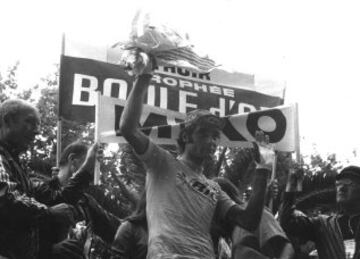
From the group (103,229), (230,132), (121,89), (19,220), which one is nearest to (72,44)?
(121,89)

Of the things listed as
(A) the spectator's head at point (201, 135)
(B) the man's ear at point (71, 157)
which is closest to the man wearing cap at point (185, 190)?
(A) the spectator's head at point (201, 135)

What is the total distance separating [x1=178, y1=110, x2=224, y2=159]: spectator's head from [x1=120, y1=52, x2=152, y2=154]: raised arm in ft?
1.32

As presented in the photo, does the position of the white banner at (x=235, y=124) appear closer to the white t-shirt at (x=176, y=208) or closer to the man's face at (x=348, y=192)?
the man's face at (x=348, y=192)

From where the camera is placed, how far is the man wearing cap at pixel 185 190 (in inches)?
156

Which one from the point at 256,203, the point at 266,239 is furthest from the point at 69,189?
the point at 266,239

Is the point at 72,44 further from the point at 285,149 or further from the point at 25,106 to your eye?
the point at 25,106

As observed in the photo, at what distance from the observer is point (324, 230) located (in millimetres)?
5184

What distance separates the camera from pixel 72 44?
28.9ft

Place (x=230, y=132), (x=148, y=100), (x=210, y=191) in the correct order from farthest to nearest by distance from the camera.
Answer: (x=148, y=100) < (x=230, y=132) < (x=210, y=191)

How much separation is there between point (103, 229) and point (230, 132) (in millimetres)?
1938

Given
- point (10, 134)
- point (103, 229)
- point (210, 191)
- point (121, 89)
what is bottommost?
point (103, 229)

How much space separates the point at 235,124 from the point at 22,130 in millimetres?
3204

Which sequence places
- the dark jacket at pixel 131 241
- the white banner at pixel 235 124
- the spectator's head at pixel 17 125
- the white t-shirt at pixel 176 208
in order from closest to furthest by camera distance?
the white t-shirt at pixel 176 208
the spectator's head at pixel 17 125
the dark jacket at pixel 131 241
the white banner at pixel 235 124

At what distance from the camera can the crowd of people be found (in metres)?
3.98
